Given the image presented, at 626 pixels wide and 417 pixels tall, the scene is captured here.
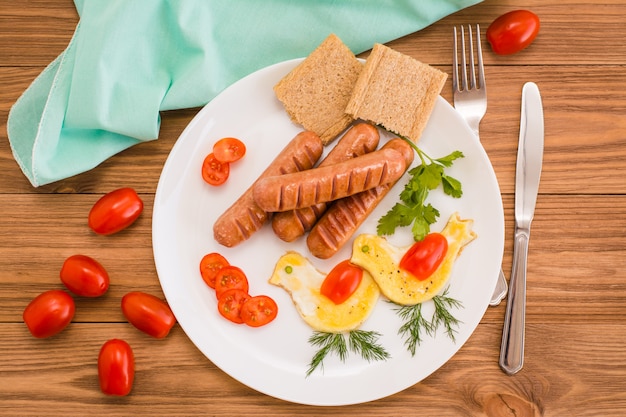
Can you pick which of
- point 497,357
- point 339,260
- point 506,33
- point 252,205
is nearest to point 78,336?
point 252,205

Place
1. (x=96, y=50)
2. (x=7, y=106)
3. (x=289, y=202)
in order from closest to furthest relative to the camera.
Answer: (x=289, y=202) < (x=96, y=50) < (x=7, y=106)

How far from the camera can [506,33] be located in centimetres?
332

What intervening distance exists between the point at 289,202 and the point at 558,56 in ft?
5.73

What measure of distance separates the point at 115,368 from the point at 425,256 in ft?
5.33

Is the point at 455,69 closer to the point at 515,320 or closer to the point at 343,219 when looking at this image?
the point at 343,219

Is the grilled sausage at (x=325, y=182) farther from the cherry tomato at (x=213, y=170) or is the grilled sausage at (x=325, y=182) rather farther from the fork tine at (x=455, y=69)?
the fork tine at (x=455, y=69)

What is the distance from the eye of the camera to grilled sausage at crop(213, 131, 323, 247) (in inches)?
121

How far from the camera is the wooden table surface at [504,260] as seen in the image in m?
3.18

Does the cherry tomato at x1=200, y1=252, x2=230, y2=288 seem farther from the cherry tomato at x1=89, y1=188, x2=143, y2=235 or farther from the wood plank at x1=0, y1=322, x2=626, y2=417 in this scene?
the cherry tomato at x1=89, y1=188, x2=143, y2=235

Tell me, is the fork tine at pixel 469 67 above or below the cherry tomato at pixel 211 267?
above

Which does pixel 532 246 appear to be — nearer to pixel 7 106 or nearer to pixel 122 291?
pixel 122 291

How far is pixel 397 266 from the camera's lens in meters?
3.15

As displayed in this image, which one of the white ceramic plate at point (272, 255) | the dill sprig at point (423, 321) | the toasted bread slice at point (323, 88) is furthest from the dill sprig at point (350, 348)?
the toasted bread slice at point (323, 88)

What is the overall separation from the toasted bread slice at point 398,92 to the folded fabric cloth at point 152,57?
0.22m
